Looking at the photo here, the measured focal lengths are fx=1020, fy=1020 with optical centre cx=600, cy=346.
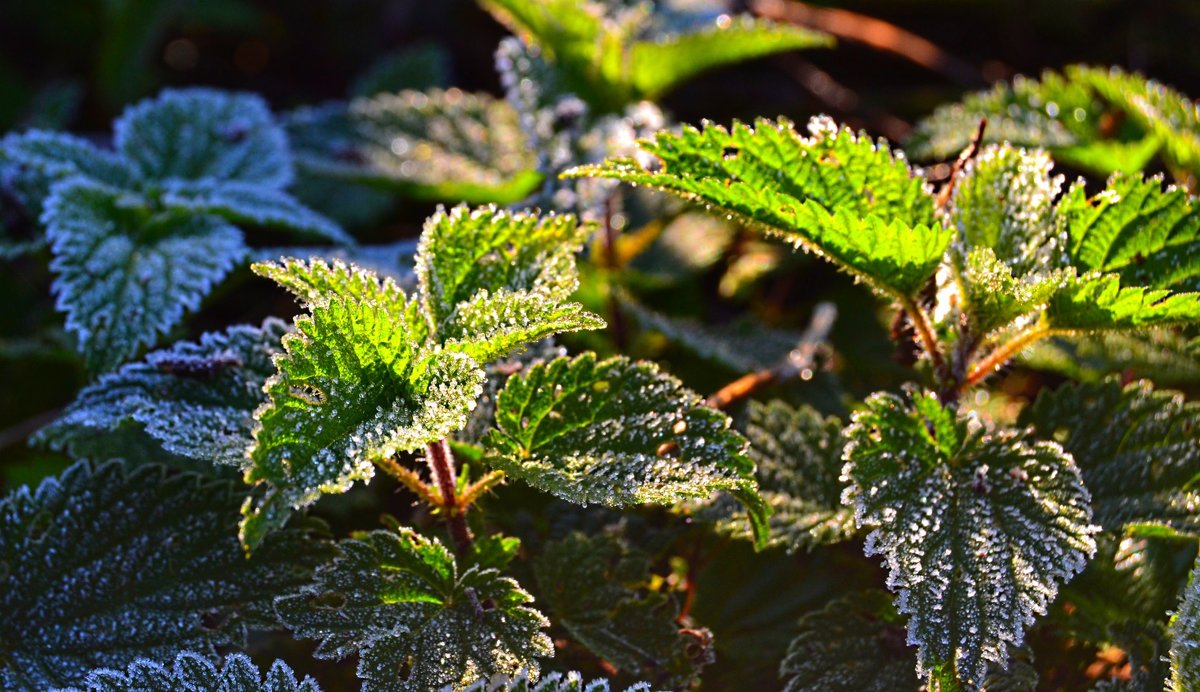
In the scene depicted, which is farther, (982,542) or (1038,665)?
(1038,665)

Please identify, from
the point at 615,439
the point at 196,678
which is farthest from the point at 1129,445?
the point at 196,678

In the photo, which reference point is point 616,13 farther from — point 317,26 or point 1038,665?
point 1038,665

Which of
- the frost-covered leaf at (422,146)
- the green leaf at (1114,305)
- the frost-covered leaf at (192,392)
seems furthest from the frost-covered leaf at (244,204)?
the green leaf at (1114,305)

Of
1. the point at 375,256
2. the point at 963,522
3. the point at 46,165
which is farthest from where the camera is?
the point at 375,256

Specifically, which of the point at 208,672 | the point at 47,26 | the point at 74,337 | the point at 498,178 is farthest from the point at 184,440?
the point at 47,26

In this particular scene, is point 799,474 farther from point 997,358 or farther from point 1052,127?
point 1052,127

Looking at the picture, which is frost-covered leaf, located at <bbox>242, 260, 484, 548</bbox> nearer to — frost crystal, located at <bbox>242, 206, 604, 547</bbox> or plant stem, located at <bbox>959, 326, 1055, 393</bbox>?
frost crystal, located at <bbox>242, 206, 604, 547</bbox>

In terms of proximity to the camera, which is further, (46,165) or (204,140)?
(204,140)

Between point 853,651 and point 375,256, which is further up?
point 375,256
